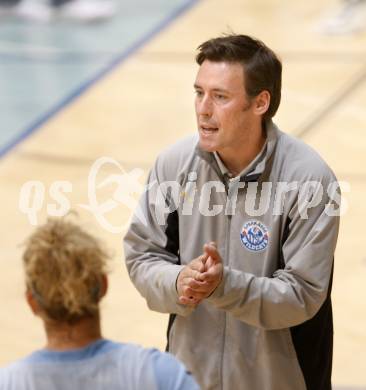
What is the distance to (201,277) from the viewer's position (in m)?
3.27

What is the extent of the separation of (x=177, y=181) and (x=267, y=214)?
0.34 metres

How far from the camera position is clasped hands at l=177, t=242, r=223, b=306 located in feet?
10.7

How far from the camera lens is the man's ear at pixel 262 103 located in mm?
3486

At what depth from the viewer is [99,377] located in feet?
8.52

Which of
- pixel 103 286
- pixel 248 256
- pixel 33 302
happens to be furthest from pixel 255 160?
pixel 33 302

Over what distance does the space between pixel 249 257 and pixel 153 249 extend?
Answer: 329mm

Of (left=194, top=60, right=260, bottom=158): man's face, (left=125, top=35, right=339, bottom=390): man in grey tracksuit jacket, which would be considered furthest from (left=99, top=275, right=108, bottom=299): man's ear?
(left=194, top=60, right=260, bottom=158): man's face

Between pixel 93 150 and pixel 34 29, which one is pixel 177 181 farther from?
pixel 34 29

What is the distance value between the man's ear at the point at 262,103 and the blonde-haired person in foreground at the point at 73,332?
106 centimetres

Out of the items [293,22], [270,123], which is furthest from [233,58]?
[293,22]

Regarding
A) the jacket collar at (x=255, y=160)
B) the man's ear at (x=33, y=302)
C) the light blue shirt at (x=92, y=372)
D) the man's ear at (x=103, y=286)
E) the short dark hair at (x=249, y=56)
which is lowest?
the light blue shirt at (x=92, y=372)

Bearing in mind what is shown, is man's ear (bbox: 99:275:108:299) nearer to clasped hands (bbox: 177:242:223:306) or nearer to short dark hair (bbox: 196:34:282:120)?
clasped hands (bbox: 177:242:223:306)

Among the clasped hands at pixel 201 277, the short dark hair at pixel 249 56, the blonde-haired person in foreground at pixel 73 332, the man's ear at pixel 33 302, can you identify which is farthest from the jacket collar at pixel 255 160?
the man's ear at pixel 33 302

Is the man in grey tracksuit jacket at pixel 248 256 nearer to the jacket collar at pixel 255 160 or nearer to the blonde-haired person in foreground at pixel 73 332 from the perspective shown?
the jacket collar at pixel 255 160
